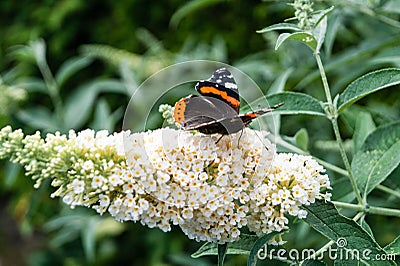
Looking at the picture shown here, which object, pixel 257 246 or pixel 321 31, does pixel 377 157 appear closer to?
pixel 321 31

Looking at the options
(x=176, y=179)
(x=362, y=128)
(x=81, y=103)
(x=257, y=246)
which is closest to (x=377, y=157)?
(x=362, y=128)

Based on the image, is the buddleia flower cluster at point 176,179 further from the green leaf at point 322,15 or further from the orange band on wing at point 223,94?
the green leaf at point 322,15

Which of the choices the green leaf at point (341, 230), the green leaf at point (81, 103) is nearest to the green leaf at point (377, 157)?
the green leaf at point (341, 230)

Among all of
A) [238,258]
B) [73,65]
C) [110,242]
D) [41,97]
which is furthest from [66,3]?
[238,258]

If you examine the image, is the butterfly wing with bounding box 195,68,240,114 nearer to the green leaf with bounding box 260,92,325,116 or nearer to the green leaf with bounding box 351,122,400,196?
the green leaf with bounding box 260,92,325,116

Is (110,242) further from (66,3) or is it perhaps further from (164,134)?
(164,134)

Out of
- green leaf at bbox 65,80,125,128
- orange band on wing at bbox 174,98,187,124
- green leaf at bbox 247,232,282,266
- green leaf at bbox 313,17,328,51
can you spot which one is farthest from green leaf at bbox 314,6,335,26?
green leaf at bbox 65,80,125,128

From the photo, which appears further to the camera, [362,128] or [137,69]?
[137,69]
